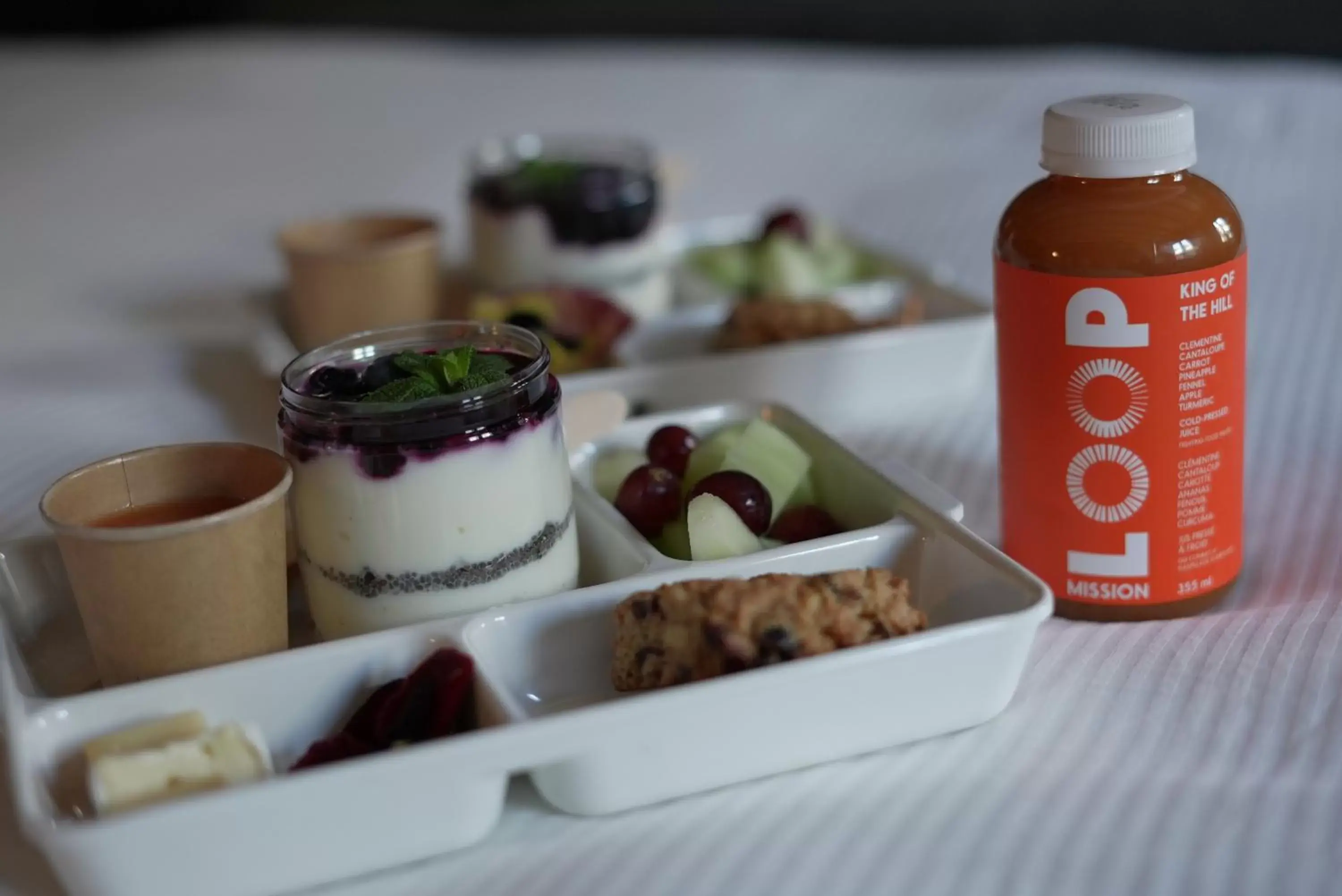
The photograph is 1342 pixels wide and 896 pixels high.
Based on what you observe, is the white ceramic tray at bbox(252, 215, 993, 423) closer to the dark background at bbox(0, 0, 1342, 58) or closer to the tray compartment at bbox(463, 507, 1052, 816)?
the tray compartment at bbox(463, 507, 1052, 816)

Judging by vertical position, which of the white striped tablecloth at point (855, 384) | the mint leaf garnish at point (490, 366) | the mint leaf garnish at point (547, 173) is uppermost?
the mint leaf garnish at point (490, 366)

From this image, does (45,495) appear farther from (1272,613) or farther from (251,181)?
(251,181)

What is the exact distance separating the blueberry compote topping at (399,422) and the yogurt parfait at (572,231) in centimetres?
70

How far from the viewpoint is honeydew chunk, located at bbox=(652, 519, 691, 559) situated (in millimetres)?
956

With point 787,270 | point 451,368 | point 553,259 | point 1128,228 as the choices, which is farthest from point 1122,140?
point 553,259

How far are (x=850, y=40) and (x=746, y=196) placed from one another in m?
1.09

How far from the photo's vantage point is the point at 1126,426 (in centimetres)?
88

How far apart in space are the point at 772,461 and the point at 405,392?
0.27 meters

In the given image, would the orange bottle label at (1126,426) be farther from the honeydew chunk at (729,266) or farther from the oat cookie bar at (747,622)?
the honeydew chunk at (729,266)

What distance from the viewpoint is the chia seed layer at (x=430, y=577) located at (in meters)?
0.86

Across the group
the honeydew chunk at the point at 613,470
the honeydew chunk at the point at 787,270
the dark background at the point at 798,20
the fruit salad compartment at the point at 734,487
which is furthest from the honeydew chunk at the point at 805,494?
the dark background at the point at 798,20

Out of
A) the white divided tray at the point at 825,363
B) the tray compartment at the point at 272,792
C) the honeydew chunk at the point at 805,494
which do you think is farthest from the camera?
the white divided tray at the point at 825,363

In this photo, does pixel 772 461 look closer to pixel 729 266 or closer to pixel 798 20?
pixel 729 266

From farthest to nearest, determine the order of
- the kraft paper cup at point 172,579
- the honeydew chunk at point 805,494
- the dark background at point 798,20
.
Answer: the dark background at point 798,20 < the honeydew chunk at point 805,494 < the kraft paper cup at point 172,579
